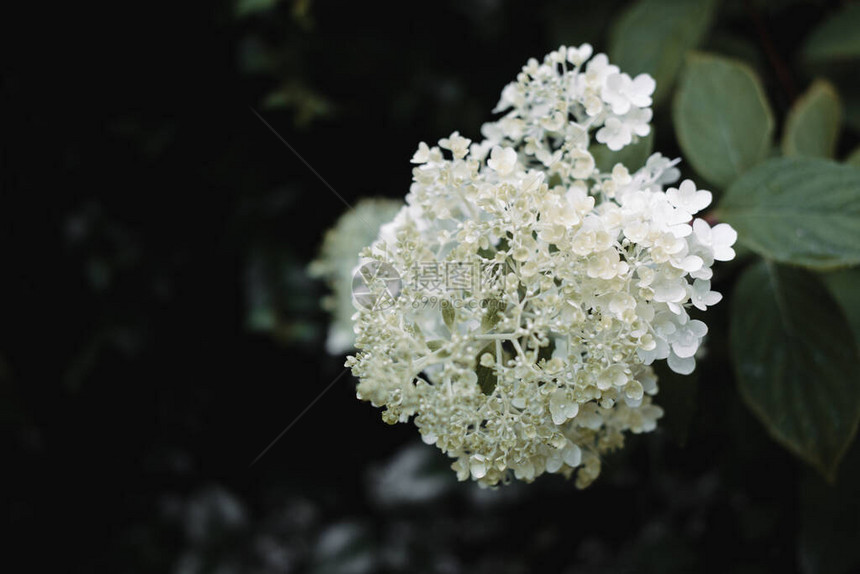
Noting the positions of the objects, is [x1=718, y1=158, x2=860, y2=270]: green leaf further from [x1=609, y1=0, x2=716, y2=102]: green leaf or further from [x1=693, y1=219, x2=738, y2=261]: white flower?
[x1=609, y1=0, x2=716, y2=102]: green leaf

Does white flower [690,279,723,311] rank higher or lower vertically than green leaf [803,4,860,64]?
lower

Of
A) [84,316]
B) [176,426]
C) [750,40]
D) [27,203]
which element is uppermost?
[750,40]

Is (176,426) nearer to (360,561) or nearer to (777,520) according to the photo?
(360,561)

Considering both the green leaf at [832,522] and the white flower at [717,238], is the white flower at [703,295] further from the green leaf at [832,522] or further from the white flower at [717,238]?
the green leaf at [832,522]

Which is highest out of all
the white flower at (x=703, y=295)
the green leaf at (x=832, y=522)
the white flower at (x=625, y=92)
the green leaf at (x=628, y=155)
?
the white flower at (x=625, y=92)

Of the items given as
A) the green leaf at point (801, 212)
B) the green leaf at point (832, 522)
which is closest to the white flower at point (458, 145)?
the green leaf at point (801, 212)

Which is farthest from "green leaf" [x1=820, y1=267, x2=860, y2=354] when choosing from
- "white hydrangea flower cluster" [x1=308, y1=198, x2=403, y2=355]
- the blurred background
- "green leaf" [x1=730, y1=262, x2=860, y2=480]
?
"white hydrangea flower cluster" [x1=308, y1=198, x2=403, y2=355]

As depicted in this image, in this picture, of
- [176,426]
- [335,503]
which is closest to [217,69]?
[176,426]
